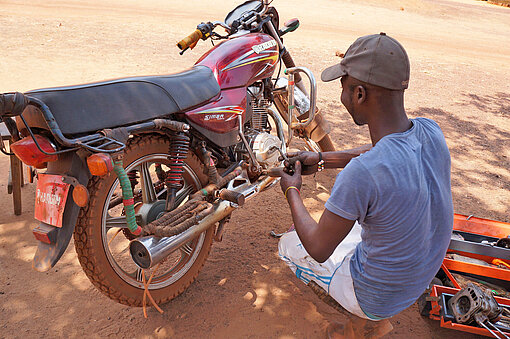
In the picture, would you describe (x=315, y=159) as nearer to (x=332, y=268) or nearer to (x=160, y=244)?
(x=332, y=268)

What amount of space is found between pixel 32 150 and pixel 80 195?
0.98 feet

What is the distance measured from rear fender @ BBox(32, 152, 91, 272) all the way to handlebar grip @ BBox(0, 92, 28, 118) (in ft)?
1.10

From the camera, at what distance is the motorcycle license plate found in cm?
196

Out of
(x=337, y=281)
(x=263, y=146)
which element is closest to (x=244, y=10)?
(x=263, y=146)

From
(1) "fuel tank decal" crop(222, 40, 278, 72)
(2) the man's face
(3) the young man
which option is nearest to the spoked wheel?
(1) "fuel tank decal" crop(222, 40, 278, 72)

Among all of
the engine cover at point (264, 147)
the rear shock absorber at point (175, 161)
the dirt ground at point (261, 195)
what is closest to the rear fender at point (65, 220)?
the rear shock absorber at point (175, 161)

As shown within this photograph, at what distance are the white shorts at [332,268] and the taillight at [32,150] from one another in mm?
1370

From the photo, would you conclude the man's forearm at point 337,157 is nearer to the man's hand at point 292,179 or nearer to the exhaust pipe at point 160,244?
the man's hand at point 292,179

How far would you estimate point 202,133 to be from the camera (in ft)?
8.61

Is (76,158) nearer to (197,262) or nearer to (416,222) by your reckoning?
(197,262)

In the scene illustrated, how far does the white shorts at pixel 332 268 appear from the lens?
6.95ft

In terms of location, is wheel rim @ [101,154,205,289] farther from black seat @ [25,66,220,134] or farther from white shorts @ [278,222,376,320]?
white shorts @ [278,222,376,320]

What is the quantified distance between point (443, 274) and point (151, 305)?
6.46ft

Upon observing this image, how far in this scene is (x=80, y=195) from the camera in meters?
1.89
